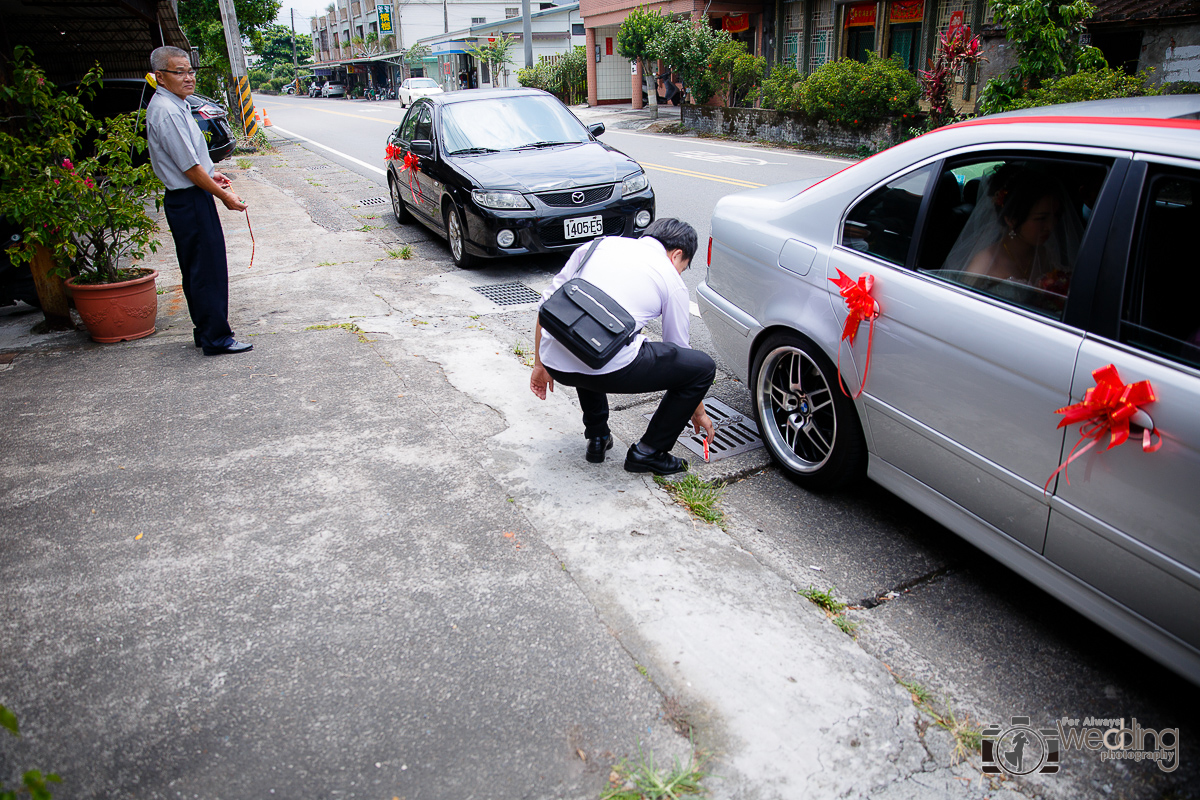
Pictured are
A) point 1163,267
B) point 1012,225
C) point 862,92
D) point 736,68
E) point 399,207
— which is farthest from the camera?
point 736,68

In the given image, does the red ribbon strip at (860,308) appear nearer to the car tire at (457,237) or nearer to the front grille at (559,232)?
the front grille at (559,232)

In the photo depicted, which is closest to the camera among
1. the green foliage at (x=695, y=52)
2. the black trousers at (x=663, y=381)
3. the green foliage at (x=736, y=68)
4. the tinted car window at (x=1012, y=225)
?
the tinted car window at (x=1012, y=225)

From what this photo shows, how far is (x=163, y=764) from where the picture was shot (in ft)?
7.20

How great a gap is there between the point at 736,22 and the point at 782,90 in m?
10.1

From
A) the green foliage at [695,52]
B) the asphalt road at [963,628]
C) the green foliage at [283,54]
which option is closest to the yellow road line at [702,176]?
the asphalt road at [963,628]

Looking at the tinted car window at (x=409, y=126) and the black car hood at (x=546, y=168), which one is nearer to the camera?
the black car hood at (x=546, y=168)

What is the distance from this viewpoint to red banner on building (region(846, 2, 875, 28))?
2167 centimetres

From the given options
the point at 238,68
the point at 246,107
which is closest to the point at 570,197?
the point at 246,107

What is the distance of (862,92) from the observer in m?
16.0

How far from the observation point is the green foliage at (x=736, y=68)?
2178cm

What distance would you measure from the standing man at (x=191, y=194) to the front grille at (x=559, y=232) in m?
2.56

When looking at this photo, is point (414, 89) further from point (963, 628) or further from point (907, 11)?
point (963, 628)

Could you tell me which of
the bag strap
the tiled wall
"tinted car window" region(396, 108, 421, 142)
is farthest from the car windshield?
the tiled wall

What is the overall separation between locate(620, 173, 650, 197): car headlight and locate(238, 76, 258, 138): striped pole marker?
16.5 metres
